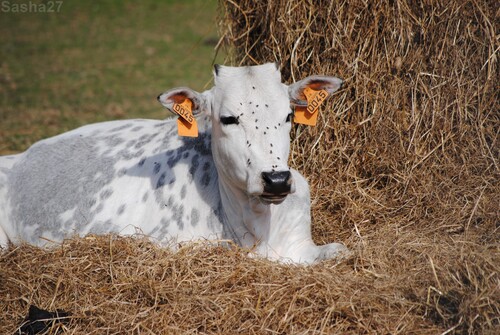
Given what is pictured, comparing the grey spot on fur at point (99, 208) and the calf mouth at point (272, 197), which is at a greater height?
the calf mouth at point (272, 197)

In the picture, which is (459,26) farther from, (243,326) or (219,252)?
(243,326)

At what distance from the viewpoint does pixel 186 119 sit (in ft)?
17.8

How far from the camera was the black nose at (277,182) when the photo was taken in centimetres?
482

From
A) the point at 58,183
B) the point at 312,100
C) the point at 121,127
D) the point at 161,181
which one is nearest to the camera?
the point at 312,100

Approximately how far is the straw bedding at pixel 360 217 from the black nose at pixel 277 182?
0.57 metres

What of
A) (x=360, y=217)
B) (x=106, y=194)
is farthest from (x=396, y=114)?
(x=106, y=194)

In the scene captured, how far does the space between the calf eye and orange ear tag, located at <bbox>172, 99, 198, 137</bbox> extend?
314mm

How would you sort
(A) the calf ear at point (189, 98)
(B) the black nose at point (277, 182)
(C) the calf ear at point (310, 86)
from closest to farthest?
(B) the black nose at point (277, 182) < (A) the calf ear at point (189, 98) < (C) the calf ear at point (310, 86)

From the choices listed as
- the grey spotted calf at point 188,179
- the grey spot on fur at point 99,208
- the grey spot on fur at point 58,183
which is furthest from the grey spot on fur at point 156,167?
the grey spot on fur at point 99,208

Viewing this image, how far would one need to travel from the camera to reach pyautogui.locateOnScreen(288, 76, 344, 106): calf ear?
5.56 meters

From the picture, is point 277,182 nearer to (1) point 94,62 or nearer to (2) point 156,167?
(2) point 156,167

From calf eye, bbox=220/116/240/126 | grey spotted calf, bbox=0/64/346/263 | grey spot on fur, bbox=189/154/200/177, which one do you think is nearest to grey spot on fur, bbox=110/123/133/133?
grey spotted calf, bbox=0/64/346/263

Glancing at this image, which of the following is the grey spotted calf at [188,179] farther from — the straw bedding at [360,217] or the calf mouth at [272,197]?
the straw bedding at [360,217]

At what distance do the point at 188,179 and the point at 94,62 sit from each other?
11.3m
